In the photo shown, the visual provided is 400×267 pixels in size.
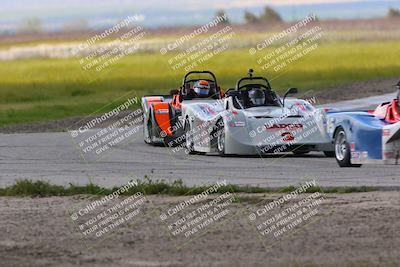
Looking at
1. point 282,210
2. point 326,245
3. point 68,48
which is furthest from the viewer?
point 68,48

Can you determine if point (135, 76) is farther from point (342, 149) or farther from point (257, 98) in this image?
point (342, 149)

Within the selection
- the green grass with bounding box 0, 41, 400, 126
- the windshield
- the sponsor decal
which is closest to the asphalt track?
the sponsor decal

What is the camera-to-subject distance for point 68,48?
64.1 meters

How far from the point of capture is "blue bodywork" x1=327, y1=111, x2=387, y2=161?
19.0m

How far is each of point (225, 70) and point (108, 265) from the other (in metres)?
61.2

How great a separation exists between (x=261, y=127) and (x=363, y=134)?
3.64 meters

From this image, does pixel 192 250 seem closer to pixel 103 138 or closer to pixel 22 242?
pixel 22 242

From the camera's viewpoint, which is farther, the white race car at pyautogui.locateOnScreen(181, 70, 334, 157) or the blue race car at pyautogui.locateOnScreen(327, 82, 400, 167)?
the white race car at pyautogui.locateOnScreen(181, 70, 334, 157)

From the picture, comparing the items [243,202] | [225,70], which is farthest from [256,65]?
[243,202]

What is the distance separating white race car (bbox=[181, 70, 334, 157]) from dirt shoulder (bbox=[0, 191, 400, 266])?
313 inches

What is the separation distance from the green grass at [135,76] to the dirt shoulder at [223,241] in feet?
79.0

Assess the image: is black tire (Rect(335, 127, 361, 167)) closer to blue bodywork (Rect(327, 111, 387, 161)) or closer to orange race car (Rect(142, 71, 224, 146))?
blue bodywork (Rect(327, 111, 387, 161))

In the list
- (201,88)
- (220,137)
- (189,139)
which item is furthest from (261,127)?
(201,88)

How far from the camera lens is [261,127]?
74.1 ft
